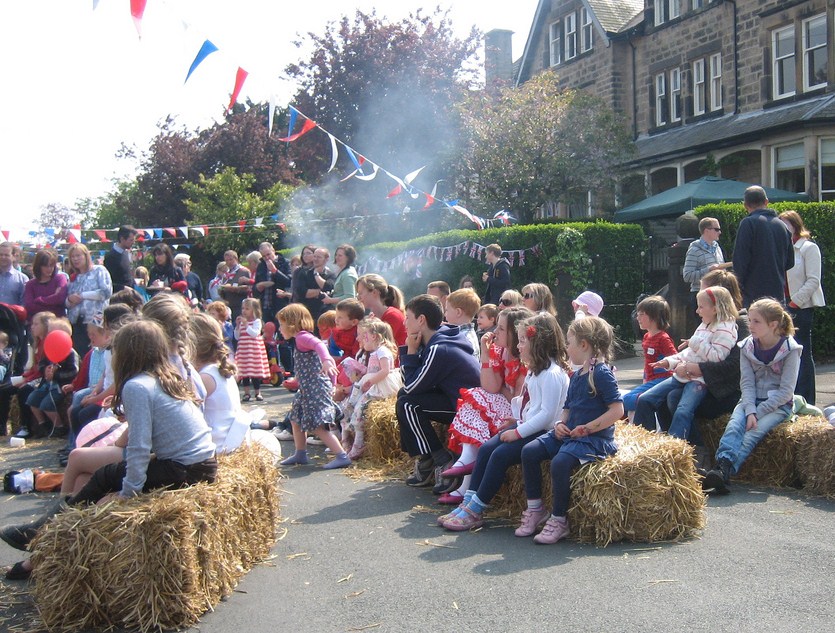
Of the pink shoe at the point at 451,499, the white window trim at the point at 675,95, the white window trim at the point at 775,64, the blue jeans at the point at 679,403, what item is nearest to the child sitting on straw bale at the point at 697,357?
the blue jeans at the point at 679,403

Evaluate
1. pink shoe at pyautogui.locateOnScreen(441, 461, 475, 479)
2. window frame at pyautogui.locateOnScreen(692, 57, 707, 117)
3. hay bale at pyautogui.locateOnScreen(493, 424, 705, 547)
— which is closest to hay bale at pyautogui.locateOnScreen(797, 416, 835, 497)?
hay bale at pyautogui.locateOnScreen(493, 424, 705, 547)

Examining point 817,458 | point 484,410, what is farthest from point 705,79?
point 484,410

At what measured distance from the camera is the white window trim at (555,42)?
106 ft

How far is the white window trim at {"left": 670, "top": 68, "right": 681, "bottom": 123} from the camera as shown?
27.9m

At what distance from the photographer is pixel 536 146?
77.1ft

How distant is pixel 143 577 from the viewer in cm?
434

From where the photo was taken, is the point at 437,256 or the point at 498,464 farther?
the point at 437,256

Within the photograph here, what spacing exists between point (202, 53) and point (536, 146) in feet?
43.9

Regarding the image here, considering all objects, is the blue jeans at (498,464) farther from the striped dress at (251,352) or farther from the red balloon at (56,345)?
the striped dress at (251,352)

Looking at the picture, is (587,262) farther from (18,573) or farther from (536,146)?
(18,573)

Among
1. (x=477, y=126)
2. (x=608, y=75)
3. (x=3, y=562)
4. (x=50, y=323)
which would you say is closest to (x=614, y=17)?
(x=608, y=75)

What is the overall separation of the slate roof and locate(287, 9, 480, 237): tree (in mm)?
6493

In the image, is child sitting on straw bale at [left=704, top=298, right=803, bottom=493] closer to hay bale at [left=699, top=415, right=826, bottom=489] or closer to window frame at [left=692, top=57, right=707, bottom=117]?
hay bale at [left=699, top=415, right=826, bottom=489]

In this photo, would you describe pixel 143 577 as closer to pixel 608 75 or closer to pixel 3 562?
pixel 3 562
